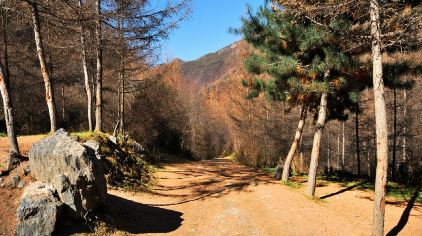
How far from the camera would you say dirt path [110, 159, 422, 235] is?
27.0 feet

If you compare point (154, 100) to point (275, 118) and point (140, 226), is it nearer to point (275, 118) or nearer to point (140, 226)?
point (275, 118)

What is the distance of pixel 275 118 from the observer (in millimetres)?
20578

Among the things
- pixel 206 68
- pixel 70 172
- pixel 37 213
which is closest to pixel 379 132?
pixel 70 172

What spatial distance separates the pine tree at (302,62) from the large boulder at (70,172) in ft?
22.1

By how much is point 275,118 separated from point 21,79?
14.7m

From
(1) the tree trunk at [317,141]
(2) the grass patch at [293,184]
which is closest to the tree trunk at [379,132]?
(1) the tree trunk at [317,141]

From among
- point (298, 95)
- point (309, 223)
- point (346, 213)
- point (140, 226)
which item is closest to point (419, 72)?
point (298, 95)

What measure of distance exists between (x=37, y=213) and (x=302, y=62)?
960cm

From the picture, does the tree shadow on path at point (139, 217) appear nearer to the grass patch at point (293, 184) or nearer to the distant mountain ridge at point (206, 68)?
the grass patch at point (293, 184)

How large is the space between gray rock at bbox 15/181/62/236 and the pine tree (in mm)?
7668

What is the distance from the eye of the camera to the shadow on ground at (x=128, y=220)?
21.4ft

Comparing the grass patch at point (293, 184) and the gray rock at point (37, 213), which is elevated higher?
the gray rock at point (37, 213)

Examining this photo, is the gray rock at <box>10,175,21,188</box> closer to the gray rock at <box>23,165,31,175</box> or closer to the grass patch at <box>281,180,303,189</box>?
the gray rock at <box>23,165,31,175</box>

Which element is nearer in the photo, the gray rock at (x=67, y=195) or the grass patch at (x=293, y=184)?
the gray rock at (x=67, y=195)
